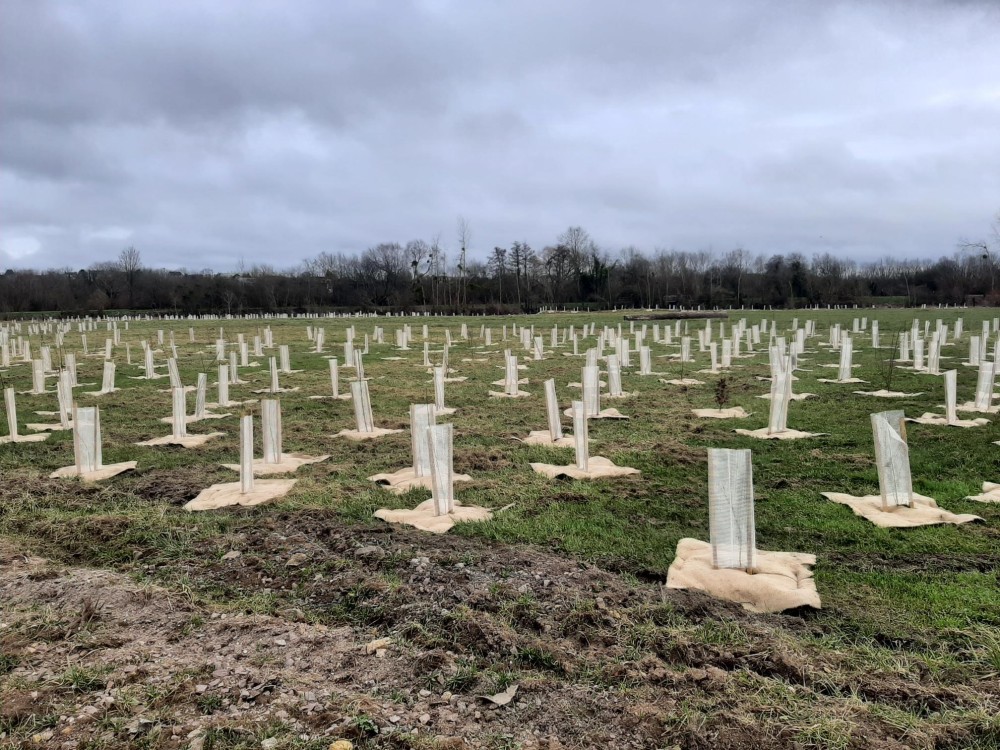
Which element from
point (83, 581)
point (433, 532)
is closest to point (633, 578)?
point (433, 532)

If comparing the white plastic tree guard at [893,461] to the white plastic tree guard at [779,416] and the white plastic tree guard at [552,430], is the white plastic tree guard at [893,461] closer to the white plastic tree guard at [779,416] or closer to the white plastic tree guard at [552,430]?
the white plastic tree guard at [779,416]

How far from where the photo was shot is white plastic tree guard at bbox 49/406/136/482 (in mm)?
6918

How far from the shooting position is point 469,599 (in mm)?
3717

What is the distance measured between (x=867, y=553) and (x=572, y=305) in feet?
220

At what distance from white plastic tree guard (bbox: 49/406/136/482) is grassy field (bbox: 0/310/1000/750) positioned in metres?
0.30

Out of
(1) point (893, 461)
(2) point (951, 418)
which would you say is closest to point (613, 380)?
(2) point (951, 418)

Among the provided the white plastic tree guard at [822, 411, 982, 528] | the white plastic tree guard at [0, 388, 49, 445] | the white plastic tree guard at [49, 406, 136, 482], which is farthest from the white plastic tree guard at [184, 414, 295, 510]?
the white plastic tree guard at [822, 411, 982, 528]

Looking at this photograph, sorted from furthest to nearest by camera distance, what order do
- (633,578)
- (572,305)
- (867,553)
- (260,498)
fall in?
1. (572,305)
2. (260,498)
3. (867,553)
4. (633,578)

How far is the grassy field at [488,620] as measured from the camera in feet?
8.80

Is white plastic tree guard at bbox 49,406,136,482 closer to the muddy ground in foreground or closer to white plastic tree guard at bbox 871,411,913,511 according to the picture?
the muddy ground in foreground

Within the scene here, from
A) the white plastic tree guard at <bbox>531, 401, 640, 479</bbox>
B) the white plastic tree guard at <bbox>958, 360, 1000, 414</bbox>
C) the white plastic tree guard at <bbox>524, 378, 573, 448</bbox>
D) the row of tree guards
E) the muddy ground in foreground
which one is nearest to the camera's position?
the muddy ground in foreground

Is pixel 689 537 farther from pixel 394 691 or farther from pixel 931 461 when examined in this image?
pixel 931 461

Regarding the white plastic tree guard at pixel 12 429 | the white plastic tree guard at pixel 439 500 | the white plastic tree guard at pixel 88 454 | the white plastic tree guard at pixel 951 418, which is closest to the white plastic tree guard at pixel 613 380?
the white plastic tree guard at pixel 951 418

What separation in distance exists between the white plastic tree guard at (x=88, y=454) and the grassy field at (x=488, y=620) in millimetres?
303
